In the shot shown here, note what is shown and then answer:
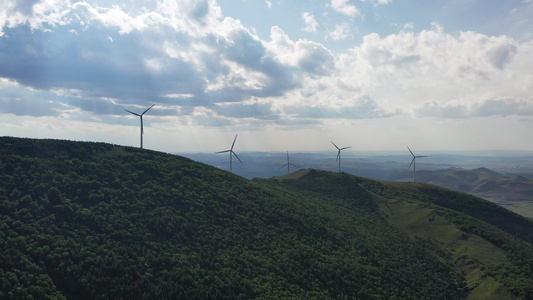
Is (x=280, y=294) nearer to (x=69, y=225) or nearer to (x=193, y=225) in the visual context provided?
(x=193, y=225)

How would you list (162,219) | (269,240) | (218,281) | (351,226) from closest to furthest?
(218,281) < (162,219) < (269,240) < (351,226)

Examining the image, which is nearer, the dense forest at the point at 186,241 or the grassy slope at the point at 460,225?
the dense forest at the point at 186,241

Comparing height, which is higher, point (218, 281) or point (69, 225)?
point (69, 225)

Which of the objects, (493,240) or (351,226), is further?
(351,226)

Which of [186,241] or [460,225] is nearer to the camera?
[186,241]

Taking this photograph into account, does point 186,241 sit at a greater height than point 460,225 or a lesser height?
greater

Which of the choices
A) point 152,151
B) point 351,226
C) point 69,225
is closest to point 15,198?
point 69,225

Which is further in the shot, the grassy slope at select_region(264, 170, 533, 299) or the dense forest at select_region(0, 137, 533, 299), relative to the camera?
the grassy slope at select_region(264, 170, 533, 299)

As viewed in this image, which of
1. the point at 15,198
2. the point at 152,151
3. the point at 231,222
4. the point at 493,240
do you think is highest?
the point at 152,151
